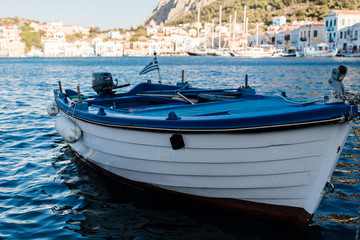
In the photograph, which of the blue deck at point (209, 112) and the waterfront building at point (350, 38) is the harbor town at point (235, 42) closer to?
the waterfront building at point (350, 38)

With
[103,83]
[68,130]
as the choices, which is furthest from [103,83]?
[68,130]

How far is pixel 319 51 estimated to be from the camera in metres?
91.4

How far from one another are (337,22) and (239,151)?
93860mm

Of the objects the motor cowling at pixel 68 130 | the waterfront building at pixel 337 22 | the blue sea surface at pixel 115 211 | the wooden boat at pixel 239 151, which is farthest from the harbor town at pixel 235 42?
the wooden boat at pixel 239 151

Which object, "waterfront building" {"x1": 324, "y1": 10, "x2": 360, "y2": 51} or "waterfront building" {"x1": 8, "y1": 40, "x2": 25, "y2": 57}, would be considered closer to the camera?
"waterfront building" {"x1": 324, "y1": 10, "x2": 360, "y2": 51}

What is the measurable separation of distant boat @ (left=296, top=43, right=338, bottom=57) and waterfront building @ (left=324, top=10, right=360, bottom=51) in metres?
2.28

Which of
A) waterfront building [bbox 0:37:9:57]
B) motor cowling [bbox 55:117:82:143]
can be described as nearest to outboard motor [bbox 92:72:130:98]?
motor cowling [bbox 55:117:82:143]

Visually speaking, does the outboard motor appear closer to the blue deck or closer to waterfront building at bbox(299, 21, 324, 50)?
the blue deck

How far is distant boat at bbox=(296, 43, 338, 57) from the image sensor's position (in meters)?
88.2

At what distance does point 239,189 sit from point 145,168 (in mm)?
1654

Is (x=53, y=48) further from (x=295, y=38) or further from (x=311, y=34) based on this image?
(x=311, y=34)

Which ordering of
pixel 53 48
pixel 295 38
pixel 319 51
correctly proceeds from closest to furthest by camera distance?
pixel 319 51 → pixel 295 38 → pixel 53 48

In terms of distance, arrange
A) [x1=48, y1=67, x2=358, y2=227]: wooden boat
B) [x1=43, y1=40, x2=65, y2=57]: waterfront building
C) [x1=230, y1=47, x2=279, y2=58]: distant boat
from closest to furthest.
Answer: [x1=48, y1=67, x2=358, y2=227]: wooden boat → [x1=230, y1=47, x2=279, y2=58]: distant boat → [x1=43, y1=40, x2=65, y2=57]: waterfront building

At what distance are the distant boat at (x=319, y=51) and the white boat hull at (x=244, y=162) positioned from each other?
296ft
